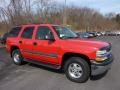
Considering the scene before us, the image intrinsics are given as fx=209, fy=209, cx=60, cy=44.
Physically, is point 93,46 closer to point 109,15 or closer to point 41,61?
point 41,61

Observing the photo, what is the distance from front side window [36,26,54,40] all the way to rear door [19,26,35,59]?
0.43 metres

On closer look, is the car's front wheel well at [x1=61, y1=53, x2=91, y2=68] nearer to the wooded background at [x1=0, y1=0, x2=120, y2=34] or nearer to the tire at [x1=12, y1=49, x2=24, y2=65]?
the tire at [x1=12, y1=49, x2=24, y2=65]

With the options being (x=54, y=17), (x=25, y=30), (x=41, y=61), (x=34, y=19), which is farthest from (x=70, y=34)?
(x=54, y=17)

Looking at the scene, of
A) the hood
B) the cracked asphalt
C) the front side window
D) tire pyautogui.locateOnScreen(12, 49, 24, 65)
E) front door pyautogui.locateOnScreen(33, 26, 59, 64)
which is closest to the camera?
the cracked asphalt

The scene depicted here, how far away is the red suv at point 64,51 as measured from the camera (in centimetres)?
648

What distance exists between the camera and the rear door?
332 inches

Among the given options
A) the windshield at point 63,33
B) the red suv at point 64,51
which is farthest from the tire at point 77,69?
the windshield at point 63,33

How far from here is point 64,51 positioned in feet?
23.1

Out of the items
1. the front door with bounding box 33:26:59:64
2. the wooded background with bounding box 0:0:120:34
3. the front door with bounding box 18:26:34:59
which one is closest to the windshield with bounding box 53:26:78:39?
the front door with bounding box 33:26:59:64

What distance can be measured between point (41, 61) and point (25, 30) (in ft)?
5.58

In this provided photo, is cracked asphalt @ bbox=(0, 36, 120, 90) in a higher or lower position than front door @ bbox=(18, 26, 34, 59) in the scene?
lower

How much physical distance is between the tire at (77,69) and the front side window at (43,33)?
1.22 meters

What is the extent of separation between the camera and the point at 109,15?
12481cm

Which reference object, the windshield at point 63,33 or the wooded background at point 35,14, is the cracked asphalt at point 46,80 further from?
the wooded background at point 35,14
